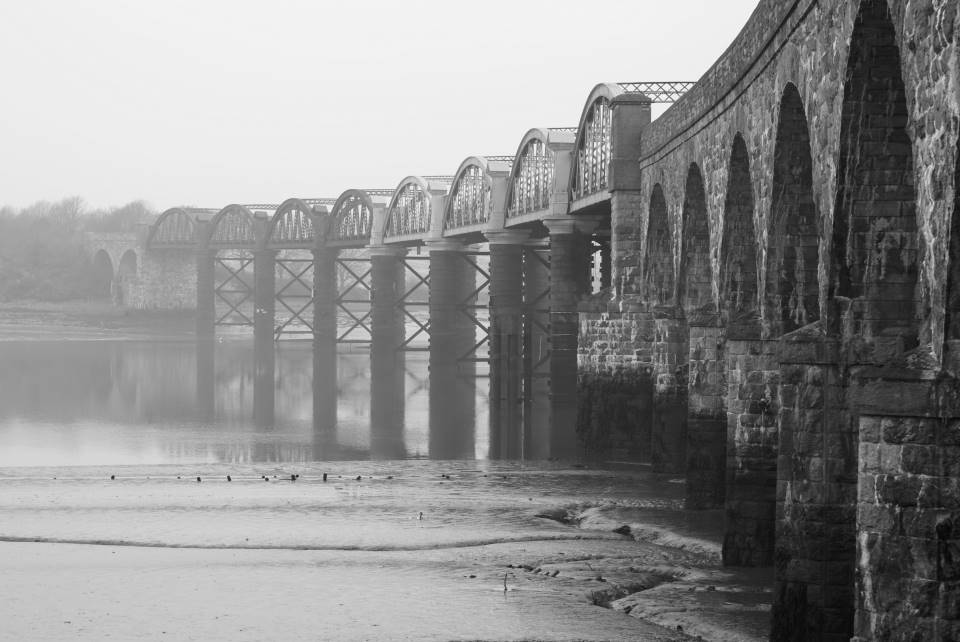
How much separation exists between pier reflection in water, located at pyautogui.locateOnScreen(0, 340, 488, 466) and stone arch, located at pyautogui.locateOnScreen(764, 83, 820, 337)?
1835 centimetres

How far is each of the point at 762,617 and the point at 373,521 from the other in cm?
903

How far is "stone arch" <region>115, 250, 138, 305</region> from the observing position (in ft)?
395

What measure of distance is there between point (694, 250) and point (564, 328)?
12.8m

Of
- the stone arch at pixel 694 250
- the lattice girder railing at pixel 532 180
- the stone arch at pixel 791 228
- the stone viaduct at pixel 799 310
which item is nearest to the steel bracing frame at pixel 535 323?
the lattice girder railing at pixel 532 180

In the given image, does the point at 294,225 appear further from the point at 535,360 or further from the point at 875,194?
the point at 875,194

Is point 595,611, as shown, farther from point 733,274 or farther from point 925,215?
point 733,274

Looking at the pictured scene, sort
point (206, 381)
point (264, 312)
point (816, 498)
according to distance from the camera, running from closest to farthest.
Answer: point (816, 498) → point (206, 381) → point (264, 312)

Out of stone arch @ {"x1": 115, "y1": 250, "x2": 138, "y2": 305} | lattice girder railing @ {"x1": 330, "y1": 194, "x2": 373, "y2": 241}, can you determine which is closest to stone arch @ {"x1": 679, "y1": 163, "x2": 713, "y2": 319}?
lattice girder railing @ {"x1": 330, "y1": 194, "x2": 373, "y2": 241}

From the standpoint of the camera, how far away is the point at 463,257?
68562mm

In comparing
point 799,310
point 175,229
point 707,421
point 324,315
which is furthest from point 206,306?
point 799,310

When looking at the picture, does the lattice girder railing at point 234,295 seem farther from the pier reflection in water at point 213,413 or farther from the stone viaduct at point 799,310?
the stone viaduct at point 799,310

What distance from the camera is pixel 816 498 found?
1447 cm

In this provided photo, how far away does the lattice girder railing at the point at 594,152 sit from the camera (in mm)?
42656

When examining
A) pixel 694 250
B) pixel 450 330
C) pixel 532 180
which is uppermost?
pixel 532 180
